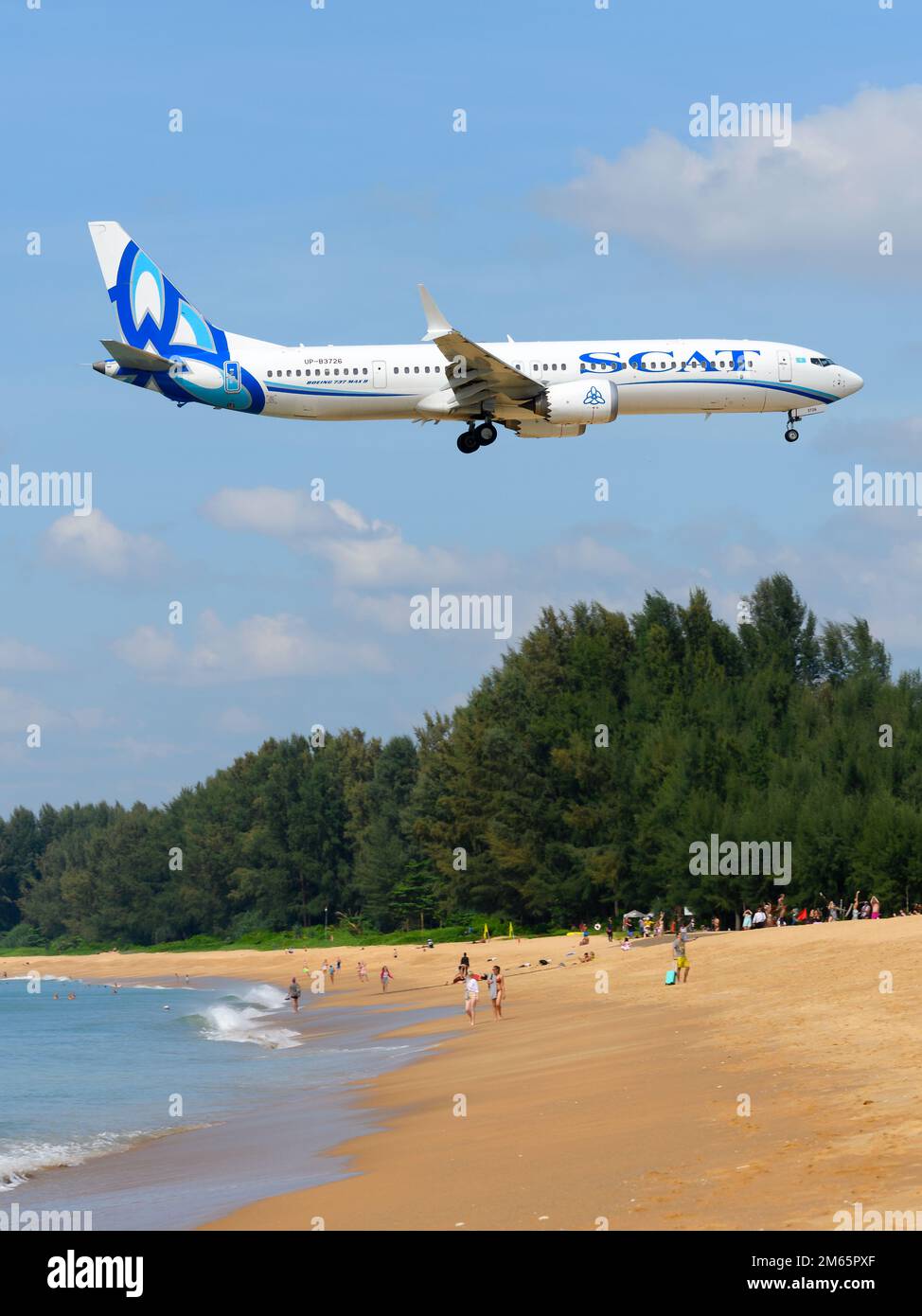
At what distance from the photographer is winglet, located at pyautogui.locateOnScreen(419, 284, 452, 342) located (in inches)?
1780

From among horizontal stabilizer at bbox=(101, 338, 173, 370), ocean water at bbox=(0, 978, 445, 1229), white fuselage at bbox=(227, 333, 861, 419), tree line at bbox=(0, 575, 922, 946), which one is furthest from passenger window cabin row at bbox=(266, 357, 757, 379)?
tree line at bbox=(0, 575, 922, 946)

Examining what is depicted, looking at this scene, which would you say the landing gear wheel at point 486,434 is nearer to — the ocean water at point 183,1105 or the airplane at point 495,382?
the airplane at point 495,382

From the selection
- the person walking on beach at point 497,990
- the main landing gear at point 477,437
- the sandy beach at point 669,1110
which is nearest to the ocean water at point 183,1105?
Result: the sandy beach at point 669,1110

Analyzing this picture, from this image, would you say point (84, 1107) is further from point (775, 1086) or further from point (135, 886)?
point (135, 886)

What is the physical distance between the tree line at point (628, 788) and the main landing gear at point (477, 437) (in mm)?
30044

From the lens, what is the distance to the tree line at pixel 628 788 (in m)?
76.0

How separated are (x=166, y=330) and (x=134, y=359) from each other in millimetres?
5806

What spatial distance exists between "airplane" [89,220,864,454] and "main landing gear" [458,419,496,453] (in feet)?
0.09

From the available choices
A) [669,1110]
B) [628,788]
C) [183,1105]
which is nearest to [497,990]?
[183,1105]

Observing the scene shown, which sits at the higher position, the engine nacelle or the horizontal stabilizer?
the horizontal stabilizer

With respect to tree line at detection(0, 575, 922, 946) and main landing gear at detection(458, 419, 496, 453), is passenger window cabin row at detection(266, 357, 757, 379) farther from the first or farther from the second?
tree line at detection(0, 575, 922, 946)

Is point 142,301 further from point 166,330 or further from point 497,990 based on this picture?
Answer: point 497,990

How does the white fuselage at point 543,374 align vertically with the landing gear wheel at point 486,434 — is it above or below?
above
